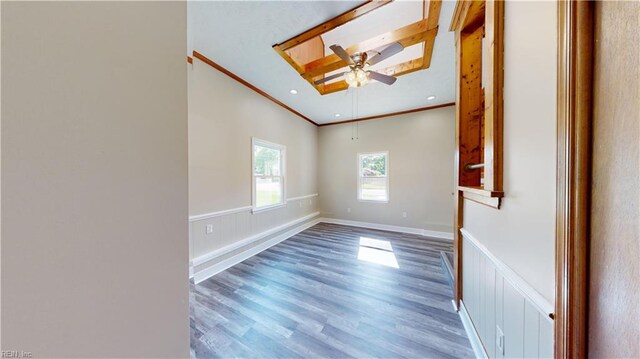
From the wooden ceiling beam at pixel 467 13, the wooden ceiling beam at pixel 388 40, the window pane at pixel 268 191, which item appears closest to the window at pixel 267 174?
the window pane at pixel 268 191

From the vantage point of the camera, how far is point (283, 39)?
214 cm

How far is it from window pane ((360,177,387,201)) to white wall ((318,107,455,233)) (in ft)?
0.47

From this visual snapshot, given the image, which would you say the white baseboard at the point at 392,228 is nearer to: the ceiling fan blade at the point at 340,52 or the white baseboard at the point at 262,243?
the white baseboard at the point at 262,243

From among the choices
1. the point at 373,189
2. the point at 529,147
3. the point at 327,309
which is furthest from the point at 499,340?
the point at 373,189

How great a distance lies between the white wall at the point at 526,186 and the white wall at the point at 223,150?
7.79ft

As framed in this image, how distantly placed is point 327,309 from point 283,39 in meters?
2.72

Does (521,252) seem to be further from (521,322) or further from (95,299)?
(95,299)

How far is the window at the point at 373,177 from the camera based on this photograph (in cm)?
464

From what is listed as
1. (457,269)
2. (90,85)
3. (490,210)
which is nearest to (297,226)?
(457,269)

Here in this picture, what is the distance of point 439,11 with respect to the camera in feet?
5.83

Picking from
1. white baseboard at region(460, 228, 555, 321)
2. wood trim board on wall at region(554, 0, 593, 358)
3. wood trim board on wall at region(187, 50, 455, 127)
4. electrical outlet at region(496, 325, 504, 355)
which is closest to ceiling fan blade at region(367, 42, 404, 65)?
wood trim board on wall at region(554, 0, 593, 358)

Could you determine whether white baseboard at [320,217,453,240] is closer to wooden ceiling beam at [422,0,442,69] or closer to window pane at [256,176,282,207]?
window pane at [256,176,282,207]

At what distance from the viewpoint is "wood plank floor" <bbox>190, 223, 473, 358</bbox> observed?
1.49 meters

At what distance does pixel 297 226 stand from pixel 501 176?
12.3ft
